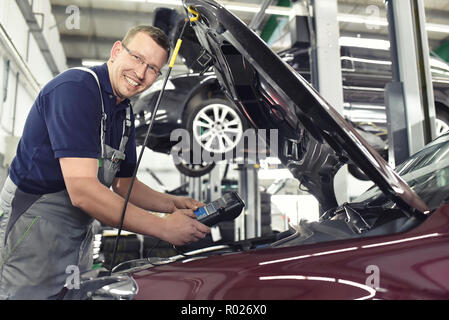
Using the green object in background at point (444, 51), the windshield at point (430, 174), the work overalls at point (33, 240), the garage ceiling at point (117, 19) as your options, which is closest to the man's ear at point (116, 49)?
the work overalls at point (33, 240)

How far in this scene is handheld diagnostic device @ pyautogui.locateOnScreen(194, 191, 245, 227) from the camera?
1116 mm

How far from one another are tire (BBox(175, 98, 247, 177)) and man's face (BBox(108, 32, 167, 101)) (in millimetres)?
1765

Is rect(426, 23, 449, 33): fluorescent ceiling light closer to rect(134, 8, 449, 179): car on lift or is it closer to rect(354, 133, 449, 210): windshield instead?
rect(134, 8, 449, 179): car on lift

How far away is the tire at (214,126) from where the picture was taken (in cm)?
317

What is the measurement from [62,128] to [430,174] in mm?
994

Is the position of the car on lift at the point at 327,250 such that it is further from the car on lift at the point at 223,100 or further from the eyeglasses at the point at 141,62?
the car on lift at the point at 223,100

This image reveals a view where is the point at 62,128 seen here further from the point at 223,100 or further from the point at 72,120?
the point at 223,100

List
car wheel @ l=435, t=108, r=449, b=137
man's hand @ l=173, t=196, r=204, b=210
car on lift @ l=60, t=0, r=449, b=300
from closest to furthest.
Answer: car on lift @ l=60, t=0, r=449, b=300, man's hand @ l=173, t=196, r=204, b=210, car wheel @ l=435, t=108, r=449, b=137

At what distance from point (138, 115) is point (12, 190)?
198cm

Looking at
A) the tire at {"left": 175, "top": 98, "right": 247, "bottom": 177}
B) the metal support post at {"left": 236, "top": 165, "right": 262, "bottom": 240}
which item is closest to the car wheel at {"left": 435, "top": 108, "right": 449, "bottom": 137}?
the tire at {"left": 175, "top": 98, "right": 247, "bottom": 177}

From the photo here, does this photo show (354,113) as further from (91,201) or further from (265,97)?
(91,201)

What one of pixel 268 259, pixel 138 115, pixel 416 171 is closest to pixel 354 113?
pixel 138 115

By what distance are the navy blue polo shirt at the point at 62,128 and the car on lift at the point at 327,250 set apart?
375mm

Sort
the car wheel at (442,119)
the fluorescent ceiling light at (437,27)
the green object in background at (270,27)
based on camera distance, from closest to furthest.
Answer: the car wheel at (442,119) < the fluorescent ceiling light at (437,27) < the green object in background at (270,27)
